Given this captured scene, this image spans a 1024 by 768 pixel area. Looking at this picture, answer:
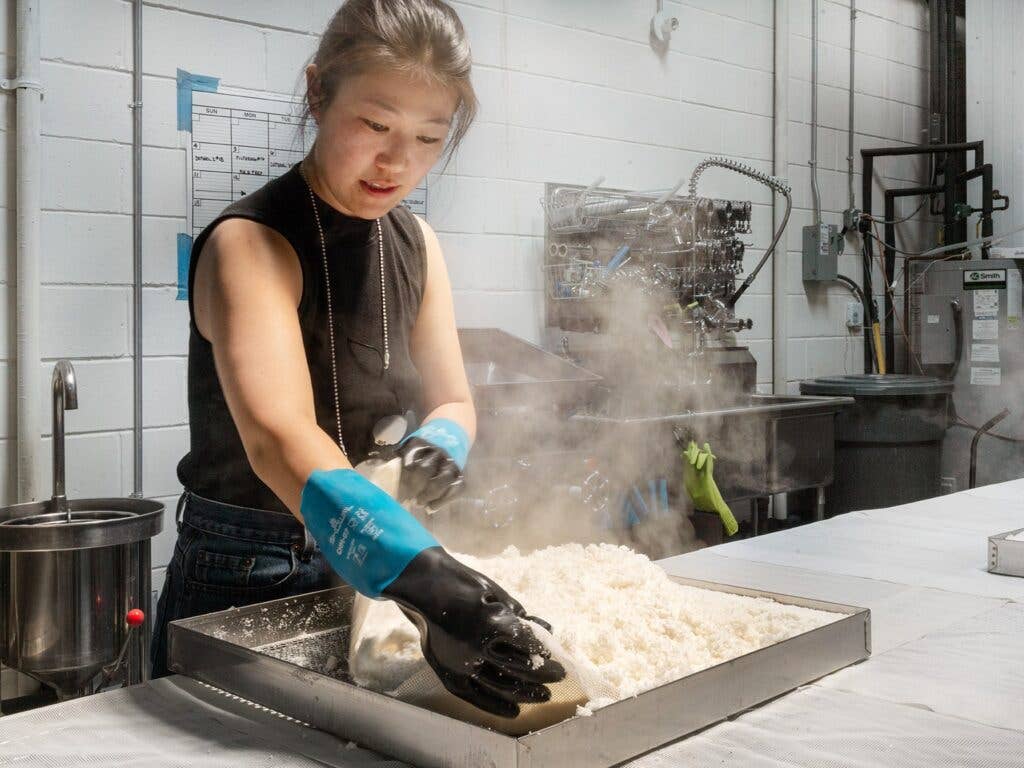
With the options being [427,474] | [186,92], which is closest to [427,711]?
[427,474]

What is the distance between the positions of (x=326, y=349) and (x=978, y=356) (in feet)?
13.5

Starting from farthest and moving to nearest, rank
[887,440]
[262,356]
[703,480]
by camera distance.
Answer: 1. [887,440]
2. [703,480]
3. [262,356]

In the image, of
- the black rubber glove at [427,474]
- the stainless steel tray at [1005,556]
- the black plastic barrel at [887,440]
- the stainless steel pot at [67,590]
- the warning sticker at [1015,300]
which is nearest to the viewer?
the black rubber glove at [427,474]

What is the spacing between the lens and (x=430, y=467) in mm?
1180

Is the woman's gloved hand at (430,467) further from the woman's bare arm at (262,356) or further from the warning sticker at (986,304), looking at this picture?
the warning sticker at (986,304)

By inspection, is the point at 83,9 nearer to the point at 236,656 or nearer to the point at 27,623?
the point at 27,623

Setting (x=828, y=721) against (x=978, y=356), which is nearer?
(x=828, y=721)

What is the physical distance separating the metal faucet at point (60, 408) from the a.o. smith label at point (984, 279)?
409 centimetres

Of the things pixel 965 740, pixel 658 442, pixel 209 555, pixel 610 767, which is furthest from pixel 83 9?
pixel 965 740

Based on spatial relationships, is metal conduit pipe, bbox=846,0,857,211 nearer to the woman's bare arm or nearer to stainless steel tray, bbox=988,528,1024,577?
stainless steel tray, bbox=988,528,1024,577

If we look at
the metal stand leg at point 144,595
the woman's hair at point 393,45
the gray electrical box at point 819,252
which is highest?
the gray electrical box at point 819,252

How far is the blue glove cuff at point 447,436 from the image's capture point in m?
1.27

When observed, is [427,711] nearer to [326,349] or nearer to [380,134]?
[326,349]

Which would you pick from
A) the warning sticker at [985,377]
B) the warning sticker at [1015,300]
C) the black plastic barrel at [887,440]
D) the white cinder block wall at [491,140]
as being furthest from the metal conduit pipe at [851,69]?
the black plastic barrel at [887,440]
